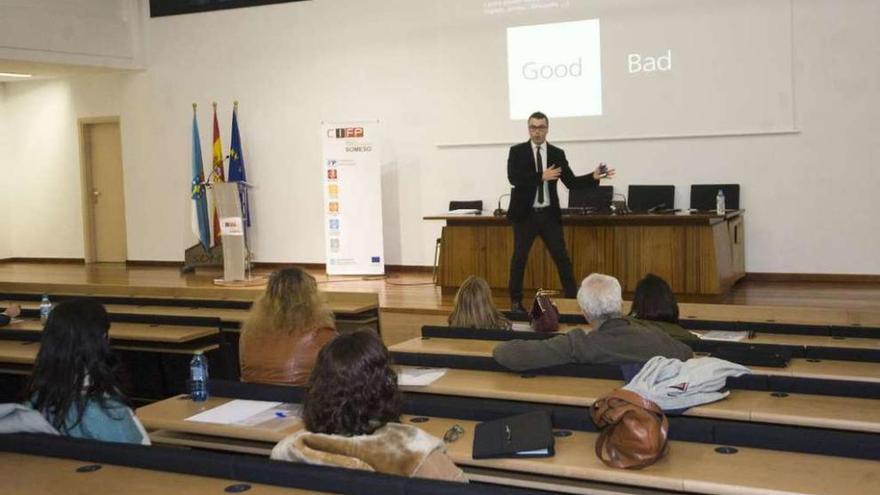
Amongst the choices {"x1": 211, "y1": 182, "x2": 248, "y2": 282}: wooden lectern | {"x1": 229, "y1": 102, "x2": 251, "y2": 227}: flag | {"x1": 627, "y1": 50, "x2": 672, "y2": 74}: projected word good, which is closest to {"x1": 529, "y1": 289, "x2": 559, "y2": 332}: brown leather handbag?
{"x1": 627, "y1": 50, "x2": 672, "y2": 74}: projected word good

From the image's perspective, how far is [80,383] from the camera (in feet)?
9.68

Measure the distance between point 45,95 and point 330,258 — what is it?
219 inches

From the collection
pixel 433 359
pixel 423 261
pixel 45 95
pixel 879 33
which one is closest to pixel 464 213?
pixel 423 261

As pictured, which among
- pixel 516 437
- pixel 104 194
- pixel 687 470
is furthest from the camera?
pixel 104 194

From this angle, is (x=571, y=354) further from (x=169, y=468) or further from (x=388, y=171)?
(x=388, y=171)

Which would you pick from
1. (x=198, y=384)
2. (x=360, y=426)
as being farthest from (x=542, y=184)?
(x=360, y=426)

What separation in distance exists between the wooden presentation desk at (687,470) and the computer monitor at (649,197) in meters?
6.64

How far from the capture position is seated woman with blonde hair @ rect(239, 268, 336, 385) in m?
4.16

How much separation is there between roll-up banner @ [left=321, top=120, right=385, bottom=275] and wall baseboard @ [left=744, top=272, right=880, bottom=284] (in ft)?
12.9

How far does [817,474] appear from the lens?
8.28 feet

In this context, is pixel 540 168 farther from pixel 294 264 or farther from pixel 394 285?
pixel 294 264

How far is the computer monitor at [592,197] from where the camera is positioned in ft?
30.3

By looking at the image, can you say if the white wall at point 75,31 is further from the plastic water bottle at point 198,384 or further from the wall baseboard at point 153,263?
the plastic water bottle at point 198,384

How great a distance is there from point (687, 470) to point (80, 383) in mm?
1774
